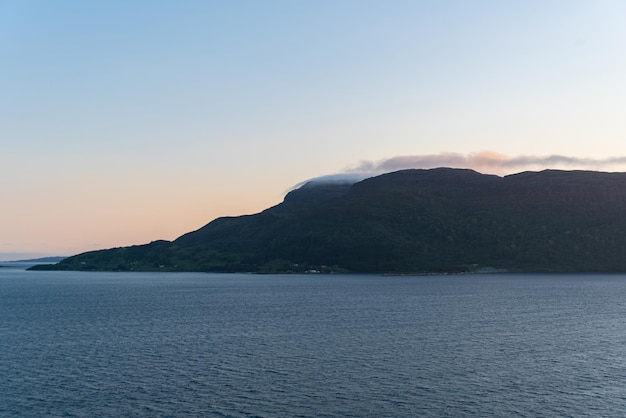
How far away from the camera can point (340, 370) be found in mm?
91188

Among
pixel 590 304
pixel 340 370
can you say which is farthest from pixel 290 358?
pixel 590 304

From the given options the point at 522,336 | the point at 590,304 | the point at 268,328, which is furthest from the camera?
the point at 590,304

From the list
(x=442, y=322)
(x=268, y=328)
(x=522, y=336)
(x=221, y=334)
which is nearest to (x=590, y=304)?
(x=442, y=322)

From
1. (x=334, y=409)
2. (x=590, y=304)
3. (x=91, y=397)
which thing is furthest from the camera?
(x=590, y=304)

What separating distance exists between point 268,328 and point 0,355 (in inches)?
2143

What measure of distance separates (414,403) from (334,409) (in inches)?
381

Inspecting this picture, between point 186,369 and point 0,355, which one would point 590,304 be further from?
point 0,355

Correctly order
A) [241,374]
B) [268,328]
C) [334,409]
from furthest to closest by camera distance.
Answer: [268,328], [241,374], [334,409]

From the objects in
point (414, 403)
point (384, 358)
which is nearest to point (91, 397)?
point (414, 403)

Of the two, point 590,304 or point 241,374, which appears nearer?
point 241,374

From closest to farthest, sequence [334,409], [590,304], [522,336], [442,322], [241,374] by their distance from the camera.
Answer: [334,409]
[241,374]
[522,336]
[442,322]
[590,304]

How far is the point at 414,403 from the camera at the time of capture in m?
73.1

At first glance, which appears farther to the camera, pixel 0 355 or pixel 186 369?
pixel 0 355

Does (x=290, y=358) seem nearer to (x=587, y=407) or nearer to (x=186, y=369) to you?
(x=186, y=369)
